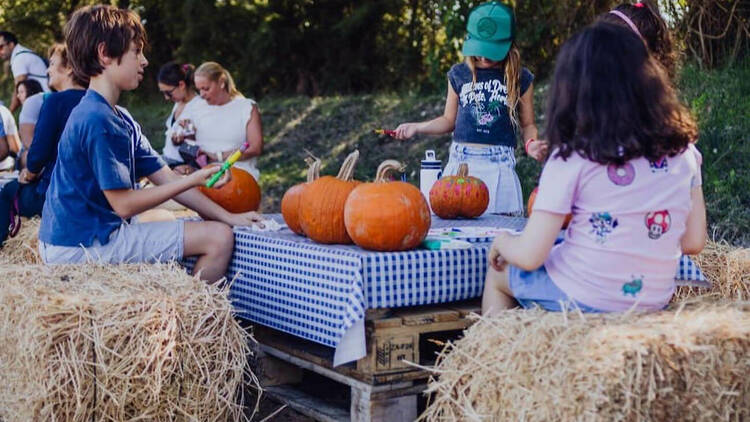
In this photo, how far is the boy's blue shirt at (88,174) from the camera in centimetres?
393

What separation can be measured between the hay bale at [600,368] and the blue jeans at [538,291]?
0.17m

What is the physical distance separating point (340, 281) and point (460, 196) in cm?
108

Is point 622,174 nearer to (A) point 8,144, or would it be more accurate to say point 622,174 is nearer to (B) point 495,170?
(B) point 495,170

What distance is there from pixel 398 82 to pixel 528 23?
4.82 m

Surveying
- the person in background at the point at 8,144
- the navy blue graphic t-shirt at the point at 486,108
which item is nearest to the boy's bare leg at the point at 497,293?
the navy blue graphic t-shirt at the point at 486,108

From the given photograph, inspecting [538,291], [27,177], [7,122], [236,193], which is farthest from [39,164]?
[538,291]

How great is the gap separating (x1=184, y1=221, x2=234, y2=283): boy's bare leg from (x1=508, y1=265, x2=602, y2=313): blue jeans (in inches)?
59.7

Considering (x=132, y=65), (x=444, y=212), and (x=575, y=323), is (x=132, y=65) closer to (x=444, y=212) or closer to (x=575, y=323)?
(x=444, y=212)

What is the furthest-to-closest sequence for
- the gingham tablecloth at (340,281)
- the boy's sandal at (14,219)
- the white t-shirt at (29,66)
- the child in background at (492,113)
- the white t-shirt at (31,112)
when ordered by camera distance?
the white t-shirt at (29,66) → the white t-shirt at (31,112) → the boy's sandal at (14,219) → the child in background at (492,113) → the gingham tablecloth at (340,281)

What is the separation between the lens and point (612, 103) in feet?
9.58

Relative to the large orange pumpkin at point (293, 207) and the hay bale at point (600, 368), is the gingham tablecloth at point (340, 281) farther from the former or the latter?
the hay bale at point (600, 368)

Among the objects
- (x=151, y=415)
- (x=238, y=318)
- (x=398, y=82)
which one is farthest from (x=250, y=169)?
(x=398, y=82)

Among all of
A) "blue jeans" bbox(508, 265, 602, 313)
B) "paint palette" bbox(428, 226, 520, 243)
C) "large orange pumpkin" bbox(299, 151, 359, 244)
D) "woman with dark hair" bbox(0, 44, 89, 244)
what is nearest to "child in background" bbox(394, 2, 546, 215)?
"paint palette" bbox(428, 226, 520, 243)

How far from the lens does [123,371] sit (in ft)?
10.9
